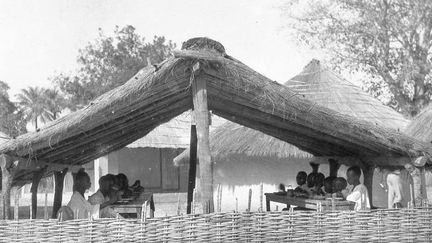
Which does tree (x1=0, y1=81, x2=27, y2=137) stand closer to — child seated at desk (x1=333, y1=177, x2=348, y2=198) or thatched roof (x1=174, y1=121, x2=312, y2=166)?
thatched roof (x1=174, y1=121, x2=312, y2=166)

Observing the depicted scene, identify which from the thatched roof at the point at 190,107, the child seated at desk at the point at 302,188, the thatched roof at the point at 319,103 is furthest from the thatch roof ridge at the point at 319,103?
the thatched roof at the point at 190,107

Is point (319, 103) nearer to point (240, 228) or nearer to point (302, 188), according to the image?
point (302, 188)

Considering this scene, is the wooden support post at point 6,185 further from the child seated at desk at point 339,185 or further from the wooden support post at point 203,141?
the child seated at desk at point 339,185

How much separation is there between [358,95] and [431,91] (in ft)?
13.8

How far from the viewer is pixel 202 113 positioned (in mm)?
5961

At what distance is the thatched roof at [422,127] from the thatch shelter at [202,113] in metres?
6.61

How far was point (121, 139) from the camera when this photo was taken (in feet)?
27.2

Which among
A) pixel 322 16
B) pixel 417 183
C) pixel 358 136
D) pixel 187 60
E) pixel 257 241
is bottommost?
pixel 257 241

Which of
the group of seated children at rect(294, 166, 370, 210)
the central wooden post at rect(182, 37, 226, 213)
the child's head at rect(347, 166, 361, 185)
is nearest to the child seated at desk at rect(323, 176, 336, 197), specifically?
the group of seated children at rect(294, 166, 370, 210)

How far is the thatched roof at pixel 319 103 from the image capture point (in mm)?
→ 13352

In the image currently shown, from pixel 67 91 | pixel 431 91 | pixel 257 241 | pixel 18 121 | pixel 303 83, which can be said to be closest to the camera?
pixel 257 241

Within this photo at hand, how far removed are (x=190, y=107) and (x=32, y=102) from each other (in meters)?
43.9

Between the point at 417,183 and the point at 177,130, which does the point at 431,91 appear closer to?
the point at 177,130

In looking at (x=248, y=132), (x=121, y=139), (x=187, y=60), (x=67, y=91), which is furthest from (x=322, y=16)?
(x=67, y=91)
